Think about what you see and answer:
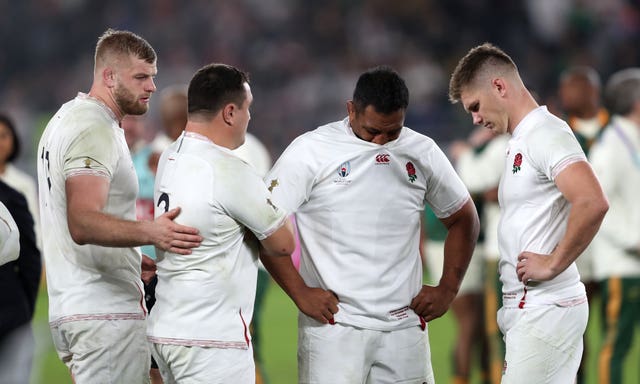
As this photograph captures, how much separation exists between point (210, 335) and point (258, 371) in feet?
10.4

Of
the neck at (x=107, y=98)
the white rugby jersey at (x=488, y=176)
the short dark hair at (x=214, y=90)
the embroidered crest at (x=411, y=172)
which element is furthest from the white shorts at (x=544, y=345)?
the white rugby jersey at (x=488, y=176)

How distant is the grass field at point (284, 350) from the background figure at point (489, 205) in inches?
21.2

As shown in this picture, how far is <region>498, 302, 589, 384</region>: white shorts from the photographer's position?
4.43 metres

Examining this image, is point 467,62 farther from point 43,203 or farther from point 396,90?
point 43,203

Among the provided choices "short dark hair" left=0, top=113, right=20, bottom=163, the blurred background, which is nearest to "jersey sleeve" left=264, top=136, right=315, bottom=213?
"short dark hair" left=0, top=113, right=20, bottom=163

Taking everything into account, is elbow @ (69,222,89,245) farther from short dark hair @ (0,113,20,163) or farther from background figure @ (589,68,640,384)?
background figure @ (589,68,640,384)

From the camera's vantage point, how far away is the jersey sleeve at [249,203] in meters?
4.11

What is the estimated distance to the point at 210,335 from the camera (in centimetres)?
412

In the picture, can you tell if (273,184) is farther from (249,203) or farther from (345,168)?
(249,203)

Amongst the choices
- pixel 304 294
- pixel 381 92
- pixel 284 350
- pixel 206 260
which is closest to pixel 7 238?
pixel 206 260

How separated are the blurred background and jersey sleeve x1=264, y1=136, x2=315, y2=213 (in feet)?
37.3

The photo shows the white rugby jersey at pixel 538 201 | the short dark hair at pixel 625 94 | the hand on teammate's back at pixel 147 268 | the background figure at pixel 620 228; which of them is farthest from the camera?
the short dark hair at pixel 625 94

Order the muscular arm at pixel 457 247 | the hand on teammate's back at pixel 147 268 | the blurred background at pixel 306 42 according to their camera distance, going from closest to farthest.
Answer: the muscular arm at pixel 457 247, the hand on teammate's back at pixel 147 268, the blurred background at pixel 306 42

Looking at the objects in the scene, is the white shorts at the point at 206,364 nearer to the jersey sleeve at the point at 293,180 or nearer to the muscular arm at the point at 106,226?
the muscular arm at the point at 106,226
